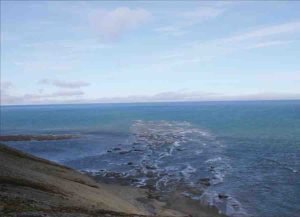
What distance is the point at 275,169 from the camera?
5191 centimetres

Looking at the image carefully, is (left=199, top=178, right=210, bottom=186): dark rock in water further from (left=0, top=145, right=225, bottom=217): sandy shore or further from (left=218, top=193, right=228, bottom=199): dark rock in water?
(left=0, top=145, right=225, bottom=217): sandy shore

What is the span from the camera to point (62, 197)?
2869cm

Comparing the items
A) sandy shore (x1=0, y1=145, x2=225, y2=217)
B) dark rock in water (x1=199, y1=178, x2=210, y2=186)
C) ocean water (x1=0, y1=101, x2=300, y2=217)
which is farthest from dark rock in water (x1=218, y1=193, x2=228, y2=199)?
dark rock in water (x1=199, y1=178, x2=210, y2=186)

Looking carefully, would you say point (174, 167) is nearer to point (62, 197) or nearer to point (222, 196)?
point (222, 196)

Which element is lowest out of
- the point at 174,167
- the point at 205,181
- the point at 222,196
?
the point at 222,196

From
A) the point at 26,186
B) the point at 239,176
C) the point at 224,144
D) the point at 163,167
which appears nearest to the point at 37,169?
the point at 26,186

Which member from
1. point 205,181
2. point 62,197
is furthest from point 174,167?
point 62,197

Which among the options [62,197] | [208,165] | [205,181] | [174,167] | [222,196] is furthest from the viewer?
[208,165]

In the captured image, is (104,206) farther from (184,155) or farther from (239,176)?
(184,155)

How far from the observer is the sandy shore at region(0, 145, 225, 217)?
79.8 ft

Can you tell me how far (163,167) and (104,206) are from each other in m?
26.2

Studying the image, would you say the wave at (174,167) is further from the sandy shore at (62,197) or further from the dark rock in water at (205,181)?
the sandy shore at (62,197)

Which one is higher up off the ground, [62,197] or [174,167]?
[62,197]

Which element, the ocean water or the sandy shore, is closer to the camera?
the sandy shore
